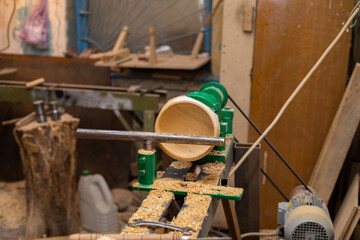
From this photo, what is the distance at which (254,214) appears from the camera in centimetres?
220

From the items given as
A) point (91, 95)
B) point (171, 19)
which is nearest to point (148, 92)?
point (91, 95)

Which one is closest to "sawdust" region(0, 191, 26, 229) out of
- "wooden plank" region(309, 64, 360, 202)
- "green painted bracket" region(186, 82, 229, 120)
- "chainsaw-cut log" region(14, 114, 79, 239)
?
"chainsaw-cut log" region(14, 114, 79, 239)

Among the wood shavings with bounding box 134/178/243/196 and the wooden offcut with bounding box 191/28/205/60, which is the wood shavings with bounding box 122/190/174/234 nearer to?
the wood shavings with bounding box 134/178/243/196

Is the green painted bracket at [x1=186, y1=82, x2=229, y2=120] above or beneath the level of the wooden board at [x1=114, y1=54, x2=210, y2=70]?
beneath

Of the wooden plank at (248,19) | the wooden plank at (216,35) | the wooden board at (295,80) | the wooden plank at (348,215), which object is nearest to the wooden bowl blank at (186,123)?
the wooden board at (295,80)

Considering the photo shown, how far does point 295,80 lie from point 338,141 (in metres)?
1.09

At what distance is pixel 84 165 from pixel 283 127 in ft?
9.77

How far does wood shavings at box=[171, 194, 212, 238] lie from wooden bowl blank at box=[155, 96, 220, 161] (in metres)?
0.26

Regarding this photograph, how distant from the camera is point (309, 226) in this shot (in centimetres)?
174

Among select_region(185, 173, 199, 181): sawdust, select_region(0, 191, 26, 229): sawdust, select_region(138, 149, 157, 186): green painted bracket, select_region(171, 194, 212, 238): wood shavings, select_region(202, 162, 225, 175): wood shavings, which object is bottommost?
select_region(0, 191, 26, 229): sawdust

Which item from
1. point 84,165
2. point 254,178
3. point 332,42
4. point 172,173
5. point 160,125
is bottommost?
point 84,165

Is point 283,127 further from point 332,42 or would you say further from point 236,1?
point 236,1

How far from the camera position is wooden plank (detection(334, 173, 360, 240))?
93.8 inches

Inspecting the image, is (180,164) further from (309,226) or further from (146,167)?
(309,226)
